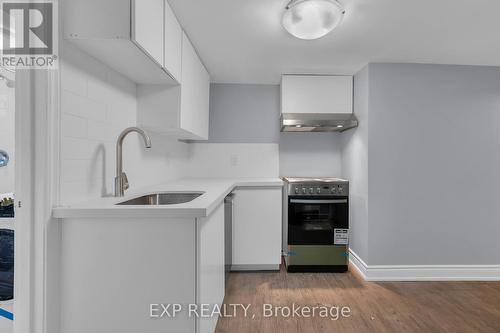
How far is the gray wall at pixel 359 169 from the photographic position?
254 cm

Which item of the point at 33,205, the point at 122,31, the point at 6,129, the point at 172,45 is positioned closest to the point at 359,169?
the point at 172,45

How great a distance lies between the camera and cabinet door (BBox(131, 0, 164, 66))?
1.19m

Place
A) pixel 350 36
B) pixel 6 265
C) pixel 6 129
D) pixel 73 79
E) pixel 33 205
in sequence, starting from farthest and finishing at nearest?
1. pixel 6 129
2. pixel 350 36
3. pixel 6 265
4. pixel 73 79
5. pixel 33 205

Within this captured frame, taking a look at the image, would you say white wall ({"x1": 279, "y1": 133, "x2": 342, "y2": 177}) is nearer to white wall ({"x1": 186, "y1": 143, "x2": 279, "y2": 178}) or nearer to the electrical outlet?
white wall ({"x1": 186, "y1": 143, "x2": 279, "y2": 178})

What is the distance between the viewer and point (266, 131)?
3.26 meters

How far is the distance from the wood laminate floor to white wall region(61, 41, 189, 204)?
1.23m

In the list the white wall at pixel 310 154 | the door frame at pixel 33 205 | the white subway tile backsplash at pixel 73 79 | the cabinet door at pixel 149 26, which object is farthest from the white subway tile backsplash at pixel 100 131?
the white wall at pixel 310 154

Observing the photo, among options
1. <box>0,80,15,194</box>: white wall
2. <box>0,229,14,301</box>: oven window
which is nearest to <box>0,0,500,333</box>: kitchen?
<box>0,229,14,301</box>: oven window

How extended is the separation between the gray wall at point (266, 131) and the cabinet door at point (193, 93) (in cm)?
43

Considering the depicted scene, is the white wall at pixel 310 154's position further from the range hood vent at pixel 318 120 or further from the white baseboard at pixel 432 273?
the white baseboard at pixel 432 273

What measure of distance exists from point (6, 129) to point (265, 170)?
8.46 ft

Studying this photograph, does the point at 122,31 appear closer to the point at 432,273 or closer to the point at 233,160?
the point at 233,160

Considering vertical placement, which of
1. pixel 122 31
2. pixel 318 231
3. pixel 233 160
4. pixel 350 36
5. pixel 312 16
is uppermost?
pixel 350 36

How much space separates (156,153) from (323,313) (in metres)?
1.83
